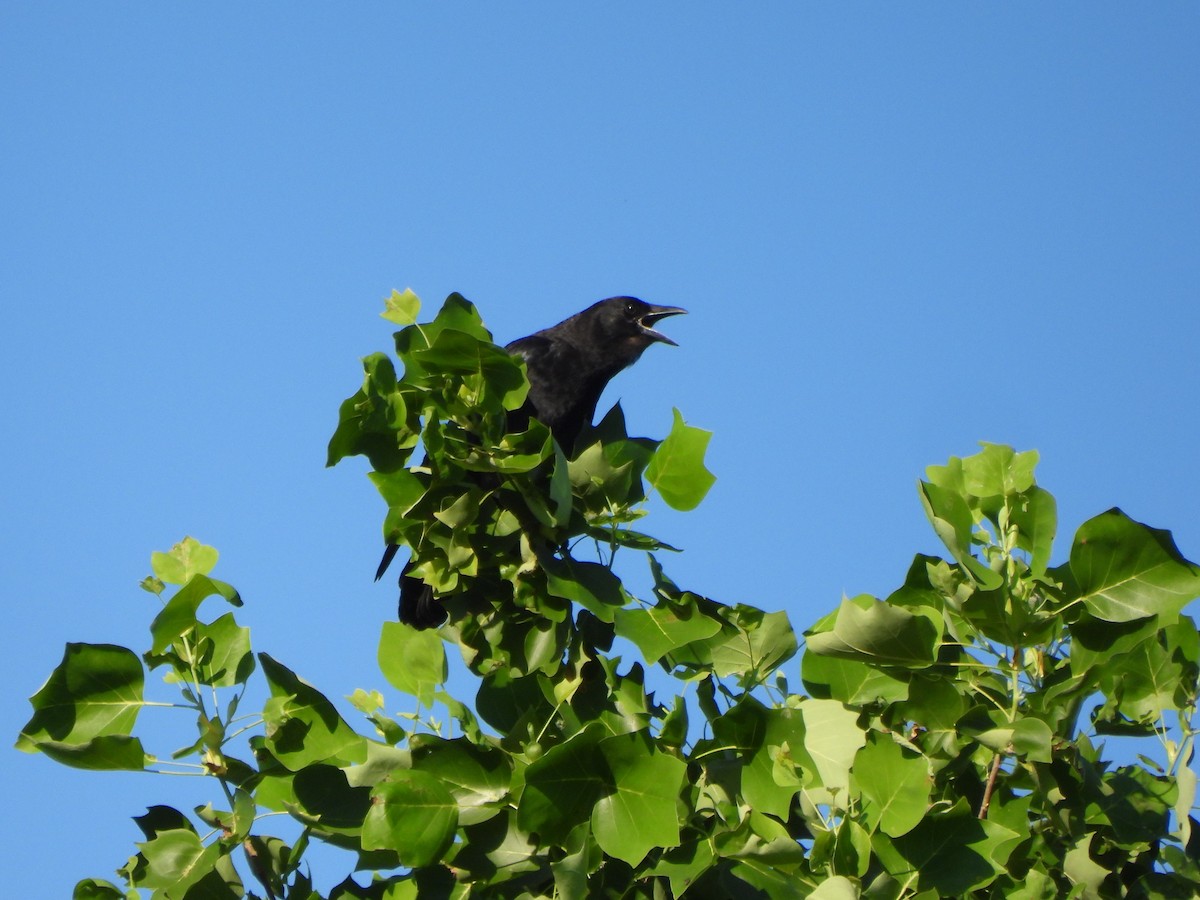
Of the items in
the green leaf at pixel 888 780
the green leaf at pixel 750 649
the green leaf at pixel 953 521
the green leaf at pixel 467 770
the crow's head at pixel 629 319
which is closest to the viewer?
the green leaf at pixel 888 780

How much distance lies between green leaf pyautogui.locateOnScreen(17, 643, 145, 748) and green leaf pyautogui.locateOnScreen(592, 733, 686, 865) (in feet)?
3.00

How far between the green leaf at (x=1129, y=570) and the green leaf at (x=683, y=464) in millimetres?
728

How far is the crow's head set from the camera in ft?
20.2

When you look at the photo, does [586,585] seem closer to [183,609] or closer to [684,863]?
[684,863]

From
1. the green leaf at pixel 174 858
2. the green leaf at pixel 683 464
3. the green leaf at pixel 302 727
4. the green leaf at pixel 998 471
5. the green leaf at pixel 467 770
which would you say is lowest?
the green leaf at pixel 174 858

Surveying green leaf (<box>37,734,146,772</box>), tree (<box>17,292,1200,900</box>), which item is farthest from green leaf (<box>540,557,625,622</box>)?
green leaf (<box>37,734,146,772</box>)

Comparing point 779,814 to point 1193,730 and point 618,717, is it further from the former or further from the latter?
point 1193,730

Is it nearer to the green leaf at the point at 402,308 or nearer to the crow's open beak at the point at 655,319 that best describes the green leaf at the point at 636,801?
the green leaf at the point at 402,308

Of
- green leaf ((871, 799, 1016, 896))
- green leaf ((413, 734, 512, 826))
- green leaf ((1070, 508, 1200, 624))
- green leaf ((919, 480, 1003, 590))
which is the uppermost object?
green leaf ((919, 480, 1003, 590))

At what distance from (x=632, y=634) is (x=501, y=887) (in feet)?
1.79

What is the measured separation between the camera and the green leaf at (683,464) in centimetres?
262

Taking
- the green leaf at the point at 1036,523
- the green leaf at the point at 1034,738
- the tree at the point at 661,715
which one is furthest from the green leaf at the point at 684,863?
the green leaf at the point at 1036,523

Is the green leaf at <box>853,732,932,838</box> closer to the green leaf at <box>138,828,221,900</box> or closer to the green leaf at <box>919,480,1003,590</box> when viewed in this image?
the green leaf at <box>919,480,1003,590</box>

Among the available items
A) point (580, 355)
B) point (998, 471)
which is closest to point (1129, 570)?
point (998, 471)
